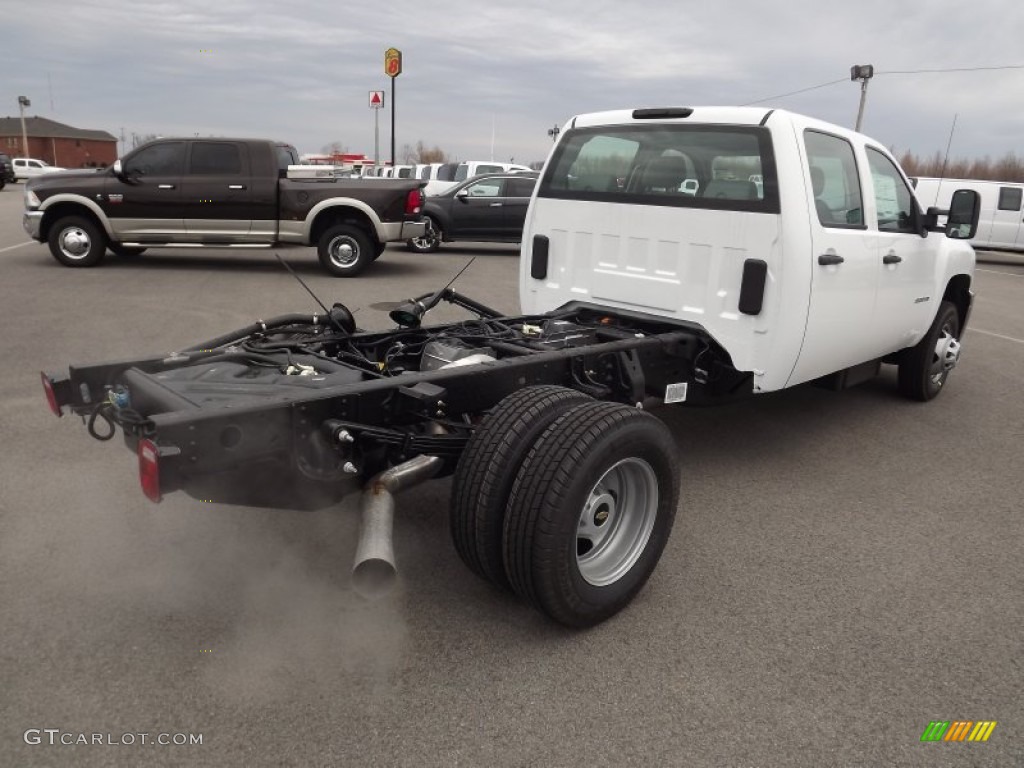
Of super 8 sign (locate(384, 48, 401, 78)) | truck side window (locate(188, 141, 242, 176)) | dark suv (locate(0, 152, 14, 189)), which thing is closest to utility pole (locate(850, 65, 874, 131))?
super 8 sign (locate(384, 48, 401, 78))

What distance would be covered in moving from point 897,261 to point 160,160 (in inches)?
404

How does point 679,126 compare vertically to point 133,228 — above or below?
above

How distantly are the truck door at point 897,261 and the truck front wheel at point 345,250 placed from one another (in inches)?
316

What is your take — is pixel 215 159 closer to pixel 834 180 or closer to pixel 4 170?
pixel 834 180

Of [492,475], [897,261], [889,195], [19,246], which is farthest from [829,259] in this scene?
[19,246]

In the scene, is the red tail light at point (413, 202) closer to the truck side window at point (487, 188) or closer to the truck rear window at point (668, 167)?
the truck side window at point (487, 188)

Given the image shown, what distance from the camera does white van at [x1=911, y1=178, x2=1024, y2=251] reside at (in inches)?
748

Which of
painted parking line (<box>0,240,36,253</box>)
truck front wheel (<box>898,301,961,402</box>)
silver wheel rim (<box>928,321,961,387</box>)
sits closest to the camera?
truck front wheel (<box>898,301,961,402</box>)

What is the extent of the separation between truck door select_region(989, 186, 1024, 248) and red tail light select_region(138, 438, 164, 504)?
21880 millimetres

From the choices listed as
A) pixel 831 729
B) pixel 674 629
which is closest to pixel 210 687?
pixel 674 629

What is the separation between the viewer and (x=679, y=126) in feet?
14.7

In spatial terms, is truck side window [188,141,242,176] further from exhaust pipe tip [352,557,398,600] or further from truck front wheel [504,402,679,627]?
exhaust pipe tip [352,557,398,600]

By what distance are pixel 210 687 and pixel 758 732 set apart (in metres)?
1.79

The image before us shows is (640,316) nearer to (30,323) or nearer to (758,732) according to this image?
(758,732)
